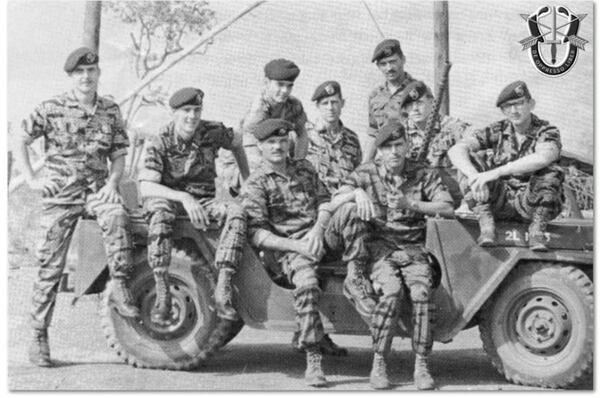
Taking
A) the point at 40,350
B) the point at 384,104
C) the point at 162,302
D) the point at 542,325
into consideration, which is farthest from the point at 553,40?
the point at 40,350

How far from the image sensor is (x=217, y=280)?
22.0ft

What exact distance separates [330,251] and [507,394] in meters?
1.43

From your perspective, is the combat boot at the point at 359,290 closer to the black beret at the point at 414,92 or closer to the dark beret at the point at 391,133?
the dark beret at the point at 391,133

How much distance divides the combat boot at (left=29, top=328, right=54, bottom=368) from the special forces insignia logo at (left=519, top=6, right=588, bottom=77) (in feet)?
13.0

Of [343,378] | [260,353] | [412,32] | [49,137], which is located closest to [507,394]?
[343,378]

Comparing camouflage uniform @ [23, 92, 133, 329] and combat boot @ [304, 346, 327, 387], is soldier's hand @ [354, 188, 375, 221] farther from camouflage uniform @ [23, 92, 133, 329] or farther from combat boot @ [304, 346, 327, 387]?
camouflage uniform @ [23, 92, 133, 329]

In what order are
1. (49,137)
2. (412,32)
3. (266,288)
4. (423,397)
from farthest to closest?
(412,32), (49,137), (266,288), (423,397)

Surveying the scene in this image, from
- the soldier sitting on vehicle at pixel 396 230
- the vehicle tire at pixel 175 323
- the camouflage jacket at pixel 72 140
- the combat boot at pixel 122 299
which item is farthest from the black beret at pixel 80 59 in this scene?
the soldier sitting on vehicle at pixel 396 230

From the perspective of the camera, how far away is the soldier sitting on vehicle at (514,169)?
248 inches

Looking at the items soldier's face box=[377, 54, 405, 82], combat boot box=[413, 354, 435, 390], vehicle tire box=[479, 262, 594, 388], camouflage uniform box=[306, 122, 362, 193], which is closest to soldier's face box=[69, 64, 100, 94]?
camouflage uniform box=[306, 122, 362, 193]

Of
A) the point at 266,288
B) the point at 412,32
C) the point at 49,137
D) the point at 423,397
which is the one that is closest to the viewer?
the point at 423,397

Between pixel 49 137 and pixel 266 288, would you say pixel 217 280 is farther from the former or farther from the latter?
pixel 49 137

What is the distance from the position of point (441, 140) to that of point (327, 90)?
35.7 inches

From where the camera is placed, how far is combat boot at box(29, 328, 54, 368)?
698 centimetres
